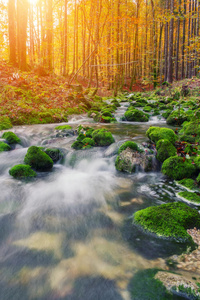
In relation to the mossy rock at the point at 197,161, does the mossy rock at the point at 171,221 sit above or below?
below

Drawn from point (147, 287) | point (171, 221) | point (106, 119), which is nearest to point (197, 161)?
point (171, 221)

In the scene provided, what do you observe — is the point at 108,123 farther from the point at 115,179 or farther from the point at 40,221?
the point at 40,221

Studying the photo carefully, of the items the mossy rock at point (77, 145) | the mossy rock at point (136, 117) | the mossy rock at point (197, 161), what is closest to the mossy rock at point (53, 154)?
the mossy rock at point (77, 145)

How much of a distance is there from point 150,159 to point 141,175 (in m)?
0.67

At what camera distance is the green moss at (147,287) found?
2260mm

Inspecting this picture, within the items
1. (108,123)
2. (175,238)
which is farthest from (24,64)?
(175,238)

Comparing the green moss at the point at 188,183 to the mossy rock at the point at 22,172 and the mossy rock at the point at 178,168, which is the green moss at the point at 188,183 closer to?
the mossy rock at the point at 178,168

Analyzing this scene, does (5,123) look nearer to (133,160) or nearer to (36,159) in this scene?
(36,159)

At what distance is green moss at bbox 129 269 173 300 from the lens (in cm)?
226

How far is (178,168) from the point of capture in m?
5.28

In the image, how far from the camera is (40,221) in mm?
3857

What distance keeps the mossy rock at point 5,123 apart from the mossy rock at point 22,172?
4.53m

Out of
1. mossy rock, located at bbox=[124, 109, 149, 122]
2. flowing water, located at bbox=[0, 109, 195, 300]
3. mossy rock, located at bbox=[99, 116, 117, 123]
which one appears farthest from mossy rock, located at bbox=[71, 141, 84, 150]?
mossy rock, located at bbox=[124, 109, 149, 122]

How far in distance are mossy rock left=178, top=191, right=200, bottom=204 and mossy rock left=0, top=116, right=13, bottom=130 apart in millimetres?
8022
